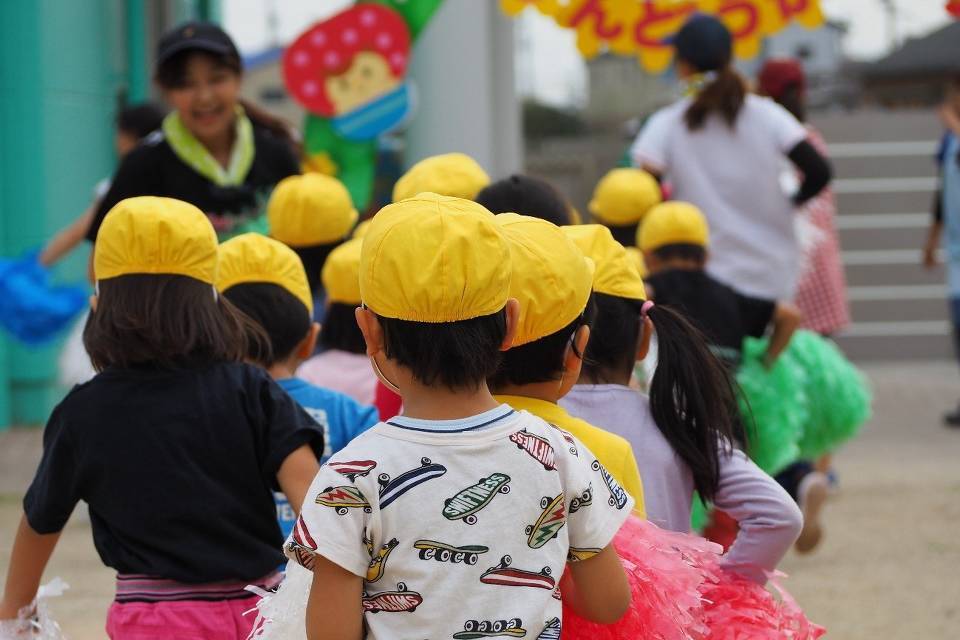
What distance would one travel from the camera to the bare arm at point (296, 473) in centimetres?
273

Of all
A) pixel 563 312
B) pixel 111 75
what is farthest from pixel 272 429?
pixel 111 75

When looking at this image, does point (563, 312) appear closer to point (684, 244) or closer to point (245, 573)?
point (245, 573)

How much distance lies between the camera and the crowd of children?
2.08 m

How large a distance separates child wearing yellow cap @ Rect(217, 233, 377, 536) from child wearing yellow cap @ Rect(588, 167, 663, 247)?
2278 mm

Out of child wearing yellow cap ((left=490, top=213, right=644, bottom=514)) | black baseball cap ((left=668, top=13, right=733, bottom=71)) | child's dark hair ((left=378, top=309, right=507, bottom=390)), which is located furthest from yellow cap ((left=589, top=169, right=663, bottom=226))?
child's dark hair ((left=378, top=309, right=507, bottom=390))

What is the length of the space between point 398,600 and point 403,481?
0.17 metres

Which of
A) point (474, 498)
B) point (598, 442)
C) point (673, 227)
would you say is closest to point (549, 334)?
point (598, 442)

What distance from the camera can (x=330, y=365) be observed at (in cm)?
A: 399

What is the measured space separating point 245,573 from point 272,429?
26 cm

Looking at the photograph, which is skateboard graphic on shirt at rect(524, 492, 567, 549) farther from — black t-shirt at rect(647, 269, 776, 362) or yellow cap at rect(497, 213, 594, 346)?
black t-shirt at rect(647, 269, 776, 362)

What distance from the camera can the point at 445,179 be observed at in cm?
398

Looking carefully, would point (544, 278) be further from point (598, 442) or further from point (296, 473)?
point (296, 473)

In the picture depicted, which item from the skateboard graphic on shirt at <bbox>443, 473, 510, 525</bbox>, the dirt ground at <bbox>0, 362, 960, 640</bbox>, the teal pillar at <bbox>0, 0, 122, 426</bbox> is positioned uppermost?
the skateboard graphic on shirt at <bbox>443, 473, 510, 525</bbox>

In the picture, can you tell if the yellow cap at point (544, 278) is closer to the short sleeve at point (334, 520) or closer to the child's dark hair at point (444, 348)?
the child's dark hair at point (444, 348)
